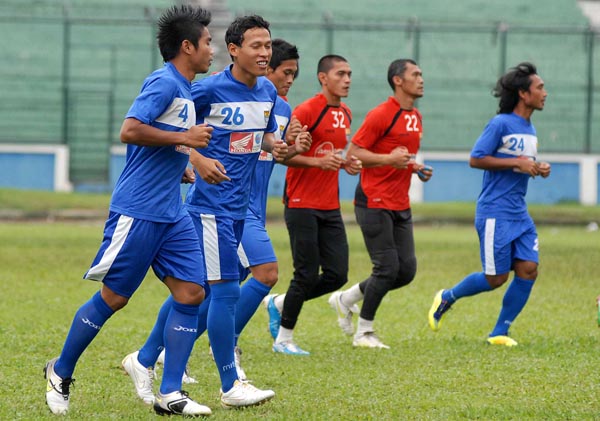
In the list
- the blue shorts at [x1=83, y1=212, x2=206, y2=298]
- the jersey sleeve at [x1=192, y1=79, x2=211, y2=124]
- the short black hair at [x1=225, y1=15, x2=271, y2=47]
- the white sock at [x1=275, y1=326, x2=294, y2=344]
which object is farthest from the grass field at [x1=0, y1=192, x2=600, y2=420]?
the short black hair at [x1=225, y1=15, x2=271, y2=47]

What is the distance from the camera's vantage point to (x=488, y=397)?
285 inches

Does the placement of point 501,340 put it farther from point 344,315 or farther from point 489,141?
point 489,141

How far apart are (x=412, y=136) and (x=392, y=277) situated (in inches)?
49.5

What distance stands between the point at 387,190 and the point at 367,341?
Result: 1341mm

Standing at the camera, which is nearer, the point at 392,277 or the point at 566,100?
the point at 392,277

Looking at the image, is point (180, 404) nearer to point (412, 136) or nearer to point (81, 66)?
point (412, 136)

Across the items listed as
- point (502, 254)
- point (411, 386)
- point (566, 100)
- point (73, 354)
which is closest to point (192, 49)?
point (73, 354)

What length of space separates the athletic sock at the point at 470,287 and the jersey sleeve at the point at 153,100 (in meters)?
4.52

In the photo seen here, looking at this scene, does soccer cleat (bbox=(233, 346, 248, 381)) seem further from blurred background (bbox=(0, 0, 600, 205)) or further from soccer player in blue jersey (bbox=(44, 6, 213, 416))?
blurred background (bbox=(0, 0, 600, 205))

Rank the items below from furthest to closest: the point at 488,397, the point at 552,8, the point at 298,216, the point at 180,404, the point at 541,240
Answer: the point at 552,8 → the point at 541,240 → the point at 298,216 → the point at 488,397 → the point at 180,404

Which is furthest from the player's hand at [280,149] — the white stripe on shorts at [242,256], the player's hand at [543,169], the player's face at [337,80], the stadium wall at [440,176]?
the stadium wall at [440,176]

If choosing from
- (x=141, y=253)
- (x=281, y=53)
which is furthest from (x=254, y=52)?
(x=281, y=53)

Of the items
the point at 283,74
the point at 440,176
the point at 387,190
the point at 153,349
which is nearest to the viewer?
the point at 153,349

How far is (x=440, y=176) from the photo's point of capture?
2991 cm
